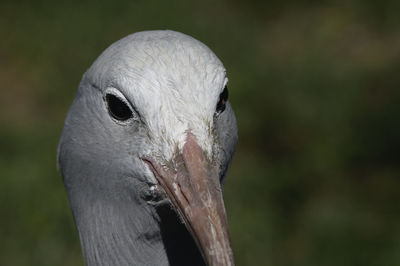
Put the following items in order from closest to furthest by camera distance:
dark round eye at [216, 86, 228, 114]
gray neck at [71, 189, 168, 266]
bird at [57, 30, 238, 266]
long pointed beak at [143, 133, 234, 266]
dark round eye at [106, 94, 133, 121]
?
1. long pointed beak at [143, 133, 234, 266]
2. bird at [57, 30, 238, 266]
3. dark round eye at [106, 94, 133, 121]
4. dark round eye at [216, 86, 228, 114]
5. gray neck at [71, 189, 168, 266]

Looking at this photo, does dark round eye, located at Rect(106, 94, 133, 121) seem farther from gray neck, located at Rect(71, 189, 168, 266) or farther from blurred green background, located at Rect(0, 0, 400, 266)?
blurred green background, located at Rect(0, 0, 400, 266)

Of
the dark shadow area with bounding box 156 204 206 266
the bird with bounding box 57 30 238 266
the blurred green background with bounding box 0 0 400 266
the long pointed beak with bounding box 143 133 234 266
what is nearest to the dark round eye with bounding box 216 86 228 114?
the bird with bounding box 57 30 238 266

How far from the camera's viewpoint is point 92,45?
9.34 metres

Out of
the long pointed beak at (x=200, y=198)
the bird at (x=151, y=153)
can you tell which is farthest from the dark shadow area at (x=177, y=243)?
the long pointed beak at (x=200, y=198)

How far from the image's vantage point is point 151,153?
326cm

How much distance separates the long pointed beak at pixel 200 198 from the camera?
2.97 meters

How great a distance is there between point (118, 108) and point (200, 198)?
68 centimetres

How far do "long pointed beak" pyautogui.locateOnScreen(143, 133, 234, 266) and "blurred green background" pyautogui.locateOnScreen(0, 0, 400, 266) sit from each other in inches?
143

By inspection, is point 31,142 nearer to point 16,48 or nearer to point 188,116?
point 16,48

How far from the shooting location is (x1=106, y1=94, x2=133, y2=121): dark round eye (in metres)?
3.35

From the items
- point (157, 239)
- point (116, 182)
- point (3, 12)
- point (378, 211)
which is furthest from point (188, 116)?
point (3, 12)

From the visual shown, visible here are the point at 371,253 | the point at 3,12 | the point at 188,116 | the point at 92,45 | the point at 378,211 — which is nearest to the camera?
the point at 188,116

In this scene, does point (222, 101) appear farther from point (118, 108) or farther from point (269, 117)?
point (269, 117)

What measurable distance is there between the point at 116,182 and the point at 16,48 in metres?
6.54
